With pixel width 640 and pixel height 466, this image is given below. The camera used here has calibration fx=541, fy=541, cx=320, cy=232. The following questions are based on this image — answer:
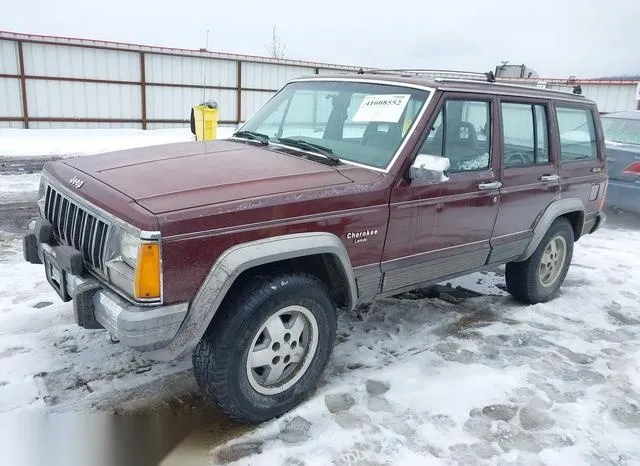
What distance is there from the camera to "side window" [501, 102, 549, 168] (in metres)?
4.17

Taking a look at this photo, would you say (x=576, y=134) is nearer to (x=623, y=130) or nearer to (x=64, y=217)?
(x=64, y=217)

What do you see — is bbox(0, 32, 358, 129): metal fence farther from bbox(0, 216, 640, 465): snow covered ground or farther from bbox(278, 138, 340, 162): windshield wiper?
bbox(278, 138, 340, 162): windshield wiper

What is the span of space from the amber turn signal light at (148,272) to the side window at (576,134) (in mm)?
3717

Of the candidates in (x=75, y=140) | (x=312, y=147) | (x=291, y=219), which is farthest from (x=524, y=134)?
(x=75, y=140)

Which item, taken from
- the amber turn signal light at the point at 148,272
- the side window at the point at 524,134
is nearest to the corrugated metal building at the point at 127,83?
the side window at the point at 524,134

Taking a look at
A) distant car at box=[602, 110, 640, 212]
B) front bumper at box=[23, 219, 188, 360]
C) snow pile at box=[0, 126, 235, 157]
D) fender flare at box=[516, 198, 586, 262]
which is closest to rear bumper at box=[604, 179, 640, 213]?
distant car at box=[602, 110, 640, 212]

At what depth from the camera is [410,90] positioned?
12.0 ft

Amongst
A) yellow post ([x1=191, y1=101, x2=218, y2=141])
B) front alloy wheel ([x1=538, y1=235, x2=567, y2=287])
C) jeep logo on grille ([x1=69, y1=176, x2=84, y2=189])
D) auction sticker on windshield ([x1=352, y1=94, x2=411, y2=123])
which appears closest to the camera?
jeep logo on grille ([x1=69, y1=176, x2=84, y2=189])

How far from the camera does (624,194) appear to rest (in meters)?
8.00

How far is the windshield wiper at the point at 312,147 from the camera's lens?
3.51 m

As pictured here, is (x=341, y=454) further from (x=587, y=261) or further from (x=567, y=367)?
(x=587, y=261)

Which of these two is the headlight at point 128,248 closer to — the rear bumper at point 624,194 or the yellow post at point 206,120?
the rear bumper at point 624,194

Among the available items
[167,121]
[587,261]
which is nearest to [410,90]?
[587,261]

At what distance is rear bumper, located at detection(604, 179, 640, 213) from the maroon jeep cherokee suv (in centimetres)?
414
